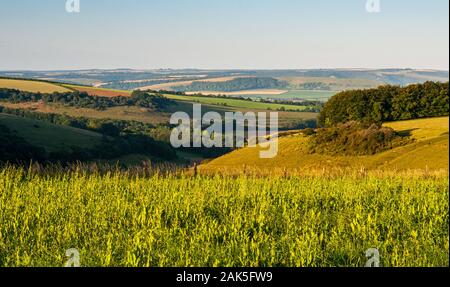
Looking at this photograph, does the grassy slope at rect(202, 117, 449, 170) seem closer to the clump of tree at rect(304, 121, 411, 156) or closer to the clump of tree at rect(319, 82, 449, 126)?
the clump of tree at rect(304, 121, 411, 156)

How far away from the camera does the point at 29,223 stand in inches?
514

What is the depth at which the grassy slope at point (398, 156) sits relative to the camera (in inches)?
1954

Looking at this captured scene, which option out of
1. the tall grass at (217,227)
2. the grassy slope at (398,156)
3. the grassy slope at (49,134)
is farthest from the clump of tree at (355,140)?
the grassy slope at (49,134)

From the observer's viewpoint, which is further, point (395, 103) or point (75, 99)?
point (75, 99)

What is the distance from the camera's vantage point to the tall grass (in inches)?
394

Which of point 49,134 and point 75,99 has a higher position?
point 75,99

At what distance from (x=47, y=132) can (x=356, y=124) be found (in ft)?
219

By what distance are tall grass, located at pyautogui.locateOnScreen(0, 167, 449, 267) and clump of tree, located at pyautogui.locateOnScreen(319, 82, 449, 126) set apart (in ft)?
142

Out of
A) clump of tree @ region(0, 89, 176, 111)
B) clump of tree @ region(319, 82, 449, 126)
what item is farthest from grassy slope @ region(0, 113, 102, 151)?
clump of tree @ region(0, 89, 176, 111)

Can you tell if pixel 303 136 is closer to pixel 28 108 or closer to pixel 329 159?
pixel 329 159

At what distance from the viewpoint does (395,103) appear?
64125 mm

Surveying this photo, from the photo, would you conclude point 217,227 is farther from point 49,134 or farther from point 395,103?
point 49,134

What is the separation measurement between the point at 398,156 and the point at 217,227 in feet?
154

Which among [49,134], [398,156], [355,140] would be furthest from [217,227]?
[49,134]
